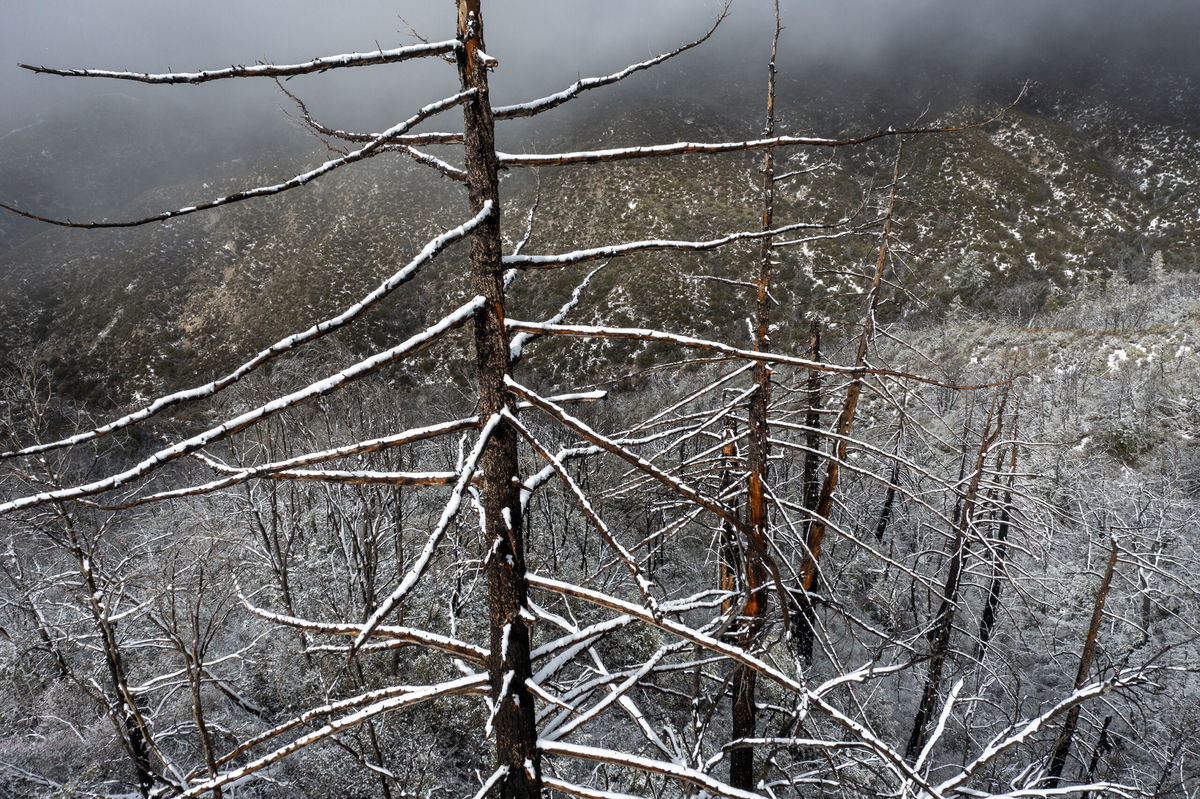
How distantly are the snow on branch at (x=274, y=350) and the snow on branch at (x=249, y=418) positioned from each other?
0.10m

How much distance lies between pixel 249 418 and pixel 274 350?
22 cm

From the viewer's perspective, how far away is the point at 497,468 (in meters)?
1.85

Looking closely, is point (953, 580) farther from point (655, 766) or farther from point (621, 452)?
point (621, 452)

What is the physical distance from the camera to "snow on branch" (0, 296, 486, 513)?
127 centimetres

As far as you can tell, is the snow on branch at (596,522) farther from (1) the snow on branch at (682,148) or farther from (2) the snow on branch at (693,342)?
(1) the snow on branch at (682,148)

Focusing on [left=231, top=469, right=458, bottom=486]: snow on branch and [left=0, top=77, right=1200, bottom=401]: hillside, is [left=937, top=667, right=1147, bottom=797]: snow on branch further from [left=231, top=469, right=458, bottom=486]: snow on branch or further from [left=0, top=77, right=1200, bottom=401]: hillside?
[left=0, top=77, right=1200, bottom=401]: hillside

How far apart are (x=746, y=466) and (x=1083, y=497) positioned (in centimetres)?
1559

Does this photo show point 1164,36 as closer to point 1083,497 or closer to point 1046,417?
point 1046,417

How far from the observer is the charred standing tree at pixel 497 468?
5.08ft

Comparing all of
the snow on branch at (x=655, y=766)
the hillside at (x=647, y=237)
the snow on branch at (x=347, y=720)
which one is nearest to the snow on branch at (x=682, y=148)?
the snow on branch at (x=347, y=720)

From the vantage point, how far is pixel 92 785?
36.2 feet

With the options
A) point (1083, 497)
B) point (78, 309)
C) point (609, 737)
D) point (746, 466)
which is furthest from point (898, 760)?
point (78, 309)

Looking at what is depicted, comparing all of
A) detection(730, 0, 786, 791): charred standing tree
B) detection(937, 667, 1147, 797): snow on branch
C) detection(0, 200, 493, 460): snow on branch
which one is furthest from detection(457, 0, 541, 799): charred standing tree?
detection(937, 667, 1147, 797): snow on branch

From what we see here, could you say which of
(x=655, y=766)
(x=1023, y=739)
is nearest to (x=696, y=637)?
(x=655, y=766)
